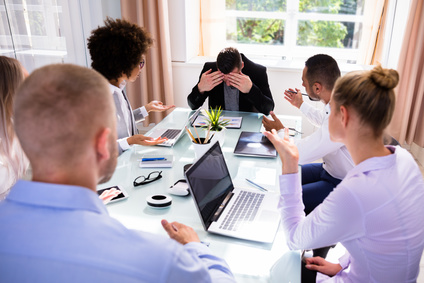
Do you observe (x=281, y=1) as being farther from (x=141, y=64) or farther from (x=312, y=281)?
(x=312, y=281)

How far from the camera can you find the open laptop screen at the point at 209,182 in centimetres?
122

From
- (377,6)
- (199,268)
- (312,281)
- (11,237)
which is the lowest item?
(312,281)

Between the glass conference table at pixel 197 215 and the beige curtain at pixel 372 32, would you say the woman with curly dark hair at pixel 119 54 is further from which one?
the beige curtain at pixel 372 32

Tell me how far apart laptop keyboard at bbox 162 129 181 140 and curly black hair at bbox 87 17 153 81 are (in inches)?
15.9

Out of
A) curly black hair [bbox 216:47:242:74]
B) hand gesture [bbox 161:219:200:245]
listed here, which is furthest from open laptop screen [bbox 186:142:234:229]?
curly black hair [bbox 216:47:242:74]

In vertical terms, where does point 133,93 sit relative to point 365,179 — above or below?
below

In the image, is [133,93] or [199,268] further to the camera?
[133,93]

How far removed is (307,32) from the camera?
389 cm

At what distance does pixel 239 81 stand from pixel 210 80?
0.20m

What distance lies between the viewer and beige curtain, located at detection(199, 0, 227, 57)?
3.83 metres

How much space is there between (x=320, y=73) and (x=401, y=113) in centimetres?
187

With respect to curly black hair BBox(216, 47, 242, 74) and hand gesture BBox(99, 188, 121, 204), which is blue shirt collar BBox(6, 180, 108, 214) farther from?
curly black hair BBox(216, 47, 242, 74)

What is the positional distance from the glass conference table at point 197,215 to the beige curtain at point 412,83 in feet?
5.62

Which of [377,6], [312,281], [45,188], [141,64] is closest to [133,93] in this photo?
[141,64]
